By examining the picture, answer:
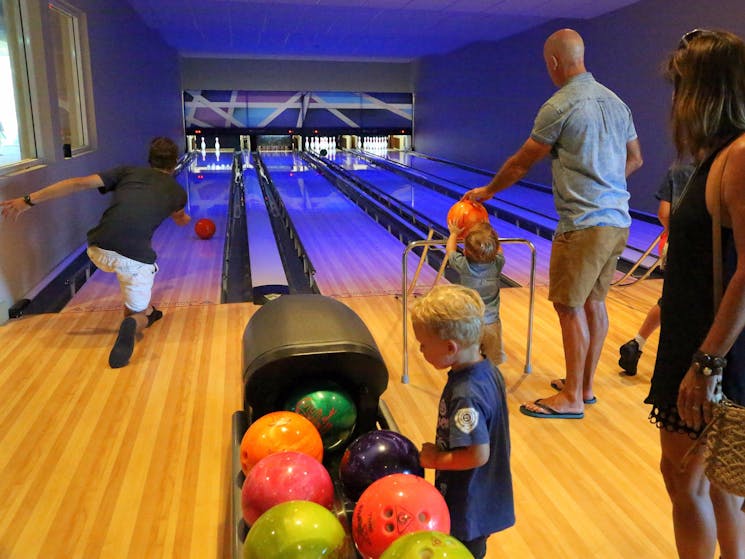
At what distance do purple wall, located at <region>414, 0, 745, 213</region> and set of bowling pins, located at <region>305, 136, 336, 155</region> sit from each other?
1982 mm

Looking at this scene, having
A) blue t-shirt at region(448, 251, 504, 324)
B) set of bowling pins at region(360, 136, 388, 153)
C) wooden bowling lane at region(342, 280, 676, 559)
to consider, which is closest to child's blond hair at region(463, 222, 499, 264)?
blue t-shirt at region(448, 251, 504, 324)

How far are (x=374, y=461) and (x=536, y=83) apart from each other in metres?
9.08

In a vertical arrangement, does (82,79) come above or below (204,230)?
above

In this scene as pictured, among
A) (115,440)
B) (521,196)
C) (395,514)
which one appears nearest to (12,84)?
(115,440)

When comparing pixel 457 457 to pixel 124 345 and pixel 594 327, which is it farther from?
pixel 124 345

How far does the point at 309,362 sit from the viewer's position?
6.47 ft

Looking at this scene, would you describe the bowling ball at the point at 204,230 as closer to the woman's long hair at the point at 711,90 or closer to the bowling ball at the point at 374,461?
the bowling ball at the point at 374,461

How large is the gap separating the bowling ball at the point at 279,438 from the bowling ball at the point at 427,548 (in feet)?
1.90

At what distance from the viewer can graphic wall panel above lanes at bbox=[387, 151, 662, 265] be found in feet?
20.0

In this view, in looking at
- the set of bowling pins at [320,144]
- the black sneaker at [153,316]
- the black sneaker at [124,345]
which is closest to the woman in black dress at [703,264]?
the black sneaker at [124,345]

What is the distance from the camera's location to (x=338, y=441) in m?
2.02

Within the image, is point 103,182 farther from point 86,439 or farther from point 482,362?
point 482,362

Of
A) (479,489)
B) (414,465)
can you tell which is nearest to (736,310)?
(479,489)

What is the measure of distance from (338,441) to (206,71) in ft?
45.0
